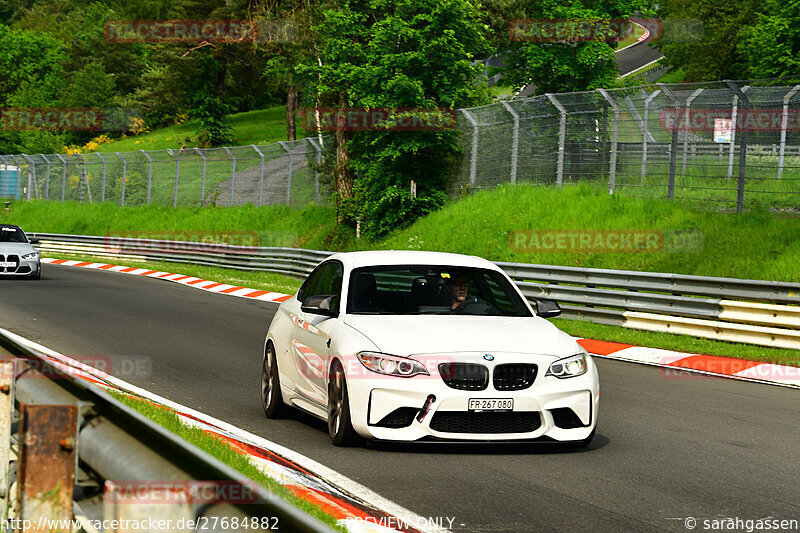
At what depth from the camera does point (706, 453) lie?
8328mm

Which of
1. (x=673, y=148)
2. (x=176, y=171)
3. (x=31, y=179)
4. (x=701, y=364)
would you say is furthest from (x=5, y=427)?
(x=31, y=179)

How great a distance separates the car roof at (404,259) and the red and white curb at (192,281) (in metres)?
15.6

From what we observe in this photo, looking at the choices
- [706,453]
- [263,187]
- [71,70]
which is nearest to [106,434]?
[706,453]

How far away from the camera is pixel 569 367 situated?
8078 mm

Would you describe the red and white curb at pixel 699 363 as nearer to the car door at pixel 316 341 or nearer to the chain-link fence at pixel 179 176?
the car door at pixel 316 341

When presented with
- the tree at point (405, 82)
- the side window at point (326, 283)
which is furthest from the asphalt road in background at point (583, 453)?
the tree at point (405, 82)

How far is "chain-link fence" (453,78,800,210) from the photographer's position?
19750 millimetres

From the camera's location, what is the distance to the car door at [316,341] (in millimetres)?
8586

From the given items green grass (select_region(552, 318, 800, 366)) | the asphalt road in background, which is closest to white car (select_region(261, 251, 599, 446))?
the asphalt road in background

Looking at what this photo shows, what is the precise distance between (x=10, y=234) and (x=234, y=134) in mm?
62783

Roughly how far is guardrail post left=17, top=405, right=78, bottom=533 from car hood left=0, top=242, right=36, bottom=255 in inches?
1050

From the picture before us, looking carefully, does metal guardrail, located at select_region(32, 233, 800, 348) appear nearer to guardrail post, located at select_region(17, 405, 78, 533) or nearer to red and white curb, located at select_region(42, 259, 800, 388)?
red and white curb, located at select_region(42, 259, 800, 388)

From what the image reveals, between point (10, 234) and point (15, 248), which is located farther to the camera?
point (10, 234)

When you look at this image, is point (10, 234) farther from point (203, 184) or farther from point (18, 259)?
point (203, 184)
